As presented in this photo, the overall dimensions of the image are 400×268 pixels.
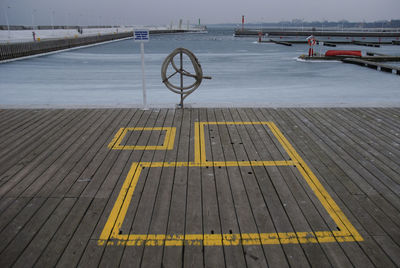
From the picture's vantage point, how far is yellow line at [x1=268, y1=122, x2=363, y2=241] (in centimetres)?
328

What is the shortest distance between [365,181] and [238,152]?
2.06 meters

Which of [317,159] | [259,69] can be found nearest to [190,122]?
[317,159]

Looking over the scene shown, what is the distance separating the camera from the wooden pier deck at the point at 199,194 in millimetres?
2930

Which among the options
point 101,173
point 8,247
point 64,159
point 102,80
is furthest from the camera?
point 102,80

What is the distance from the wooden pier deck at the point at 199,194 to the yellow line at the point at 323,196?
0.02m

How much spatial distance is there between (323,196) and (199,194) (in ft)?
5.53

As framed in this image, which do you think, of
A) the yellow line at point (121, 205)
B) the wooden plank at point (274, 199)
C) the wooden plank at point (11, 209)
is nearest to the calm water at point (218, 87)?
the wooden plank at point (274, 199)

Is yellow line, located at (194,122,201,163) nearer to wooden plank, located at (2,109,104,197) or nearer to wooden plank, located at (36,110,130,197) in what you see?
wooden plank, located at (36,110,130,197)

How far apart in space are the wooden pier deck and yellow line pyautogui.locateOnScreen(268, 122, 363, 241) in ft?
0.05

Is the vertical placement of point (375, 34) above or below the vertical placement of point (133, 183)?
above

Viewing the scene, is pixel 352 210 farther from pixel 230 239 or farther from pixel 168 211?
pixel 168 211

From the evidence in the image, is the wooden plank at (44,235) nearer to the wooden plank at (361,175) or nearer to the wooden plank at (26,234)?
the wooden plank at (26,234)

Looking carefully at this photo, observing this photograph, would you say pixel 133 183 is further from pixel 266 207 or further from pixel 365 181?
pixel 365 181

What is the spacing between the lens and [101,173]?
14.7 feet
